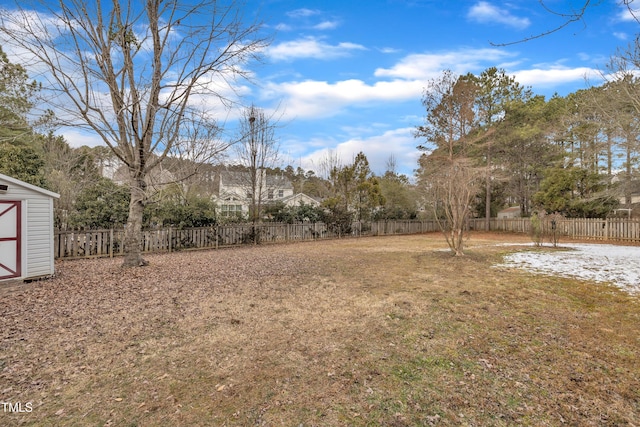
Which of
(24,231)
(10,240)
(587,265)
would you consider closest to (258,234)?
(24,231)

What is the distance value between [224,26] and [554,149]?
23.7 meters

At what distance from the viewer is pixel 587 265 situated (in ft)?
26.5

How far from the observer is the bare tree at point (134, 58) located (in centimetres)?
668

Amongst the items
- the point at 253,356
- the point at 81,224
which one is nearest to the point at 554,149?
the point at 253,356

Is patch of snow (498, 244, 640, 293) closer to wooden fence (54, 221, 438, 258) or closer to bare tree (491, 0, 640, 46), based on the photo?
bare tree (491, 0, 640, 46)

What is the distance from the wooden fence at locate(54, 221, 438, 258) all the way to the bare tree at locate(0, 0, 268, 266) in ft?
10.2

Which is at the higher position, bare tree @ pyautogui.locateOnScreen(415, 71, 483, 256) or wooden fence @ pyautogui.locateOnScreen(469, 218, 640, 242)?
bare tree @ pyautogui.locateOnScreen(415, 71, 483, 256)

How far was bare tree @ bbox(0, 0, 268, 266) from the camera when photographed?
263 inches

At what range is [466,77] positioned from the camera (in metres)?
21.1

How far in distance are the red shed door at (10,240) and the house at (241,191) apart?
8048mm

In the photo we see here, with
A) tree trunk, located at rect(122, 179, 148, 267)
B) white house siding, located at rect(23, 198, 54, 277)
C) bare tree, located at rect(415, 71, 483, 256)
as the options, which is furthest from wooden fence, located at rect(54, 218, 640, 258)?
bare tree, located at rect(415, 71, 483, 256)

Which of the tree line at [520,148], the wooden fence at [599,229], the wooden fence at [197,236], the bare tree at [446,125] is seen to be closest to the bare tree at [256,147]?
the wooden fence at [197,236]

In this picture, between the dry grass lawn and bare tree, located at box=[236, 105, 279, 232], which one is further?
bare tree, located at box=[236, 105, 279, 232]

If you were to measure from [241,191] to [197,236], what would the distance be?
1174 cm
